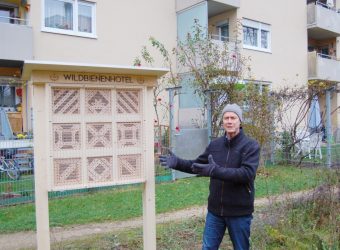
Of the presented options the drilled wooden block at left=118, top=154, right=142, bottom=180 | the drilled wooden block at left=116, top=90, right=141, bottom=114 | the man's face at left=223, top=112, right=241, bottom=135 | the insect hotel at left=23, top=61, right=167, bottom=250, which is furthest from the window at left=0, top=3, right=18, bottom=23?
the man's face at left=223, top=112, right=241, bottom=135

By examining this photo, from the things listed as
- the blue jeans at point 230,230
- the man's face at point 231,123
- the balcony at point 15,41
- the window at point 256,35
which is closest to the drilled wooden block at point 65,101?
the man's face at point 231,123

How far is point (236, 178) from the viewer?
10.9 ft

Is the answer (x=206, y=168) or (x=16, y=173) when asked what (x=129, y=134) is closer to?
(x=206, y=168)

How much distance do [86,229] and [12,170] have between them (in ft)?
8.64

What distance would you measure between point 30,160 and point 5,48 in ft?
18.8

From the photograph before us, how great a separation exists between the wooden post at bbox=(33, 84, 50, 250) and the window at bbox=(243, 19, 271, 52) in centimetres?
1566

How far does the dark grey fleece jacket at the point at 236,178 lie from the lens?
11.1 feet

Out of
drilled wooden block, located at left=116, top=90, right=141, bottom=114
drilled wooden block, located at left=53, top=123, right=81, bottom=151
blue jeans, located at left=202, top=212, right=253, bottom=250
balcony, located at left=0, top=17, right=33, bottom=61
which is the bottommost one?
blue jeans, located at left=202, top=212, right=253, bottom=250

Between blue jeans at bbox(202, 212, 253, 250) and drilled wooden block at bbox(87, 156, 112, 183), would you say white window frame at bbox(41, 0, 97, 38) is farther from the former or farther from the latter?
blue jeans at bbox(202, 212, 253, 250)

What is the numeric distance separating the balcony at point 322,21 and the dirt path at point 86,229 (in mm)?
17384

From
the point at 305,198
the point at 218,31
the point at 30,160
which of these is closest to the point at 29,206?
the point at 30,160

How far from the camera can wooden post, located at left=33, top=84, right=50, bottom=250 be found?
11.0 feet

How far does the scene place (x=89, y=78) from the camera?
11.8 feet

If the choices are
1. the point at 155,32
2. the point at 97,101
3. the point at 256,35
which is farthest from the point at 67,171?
the point at 256,35
